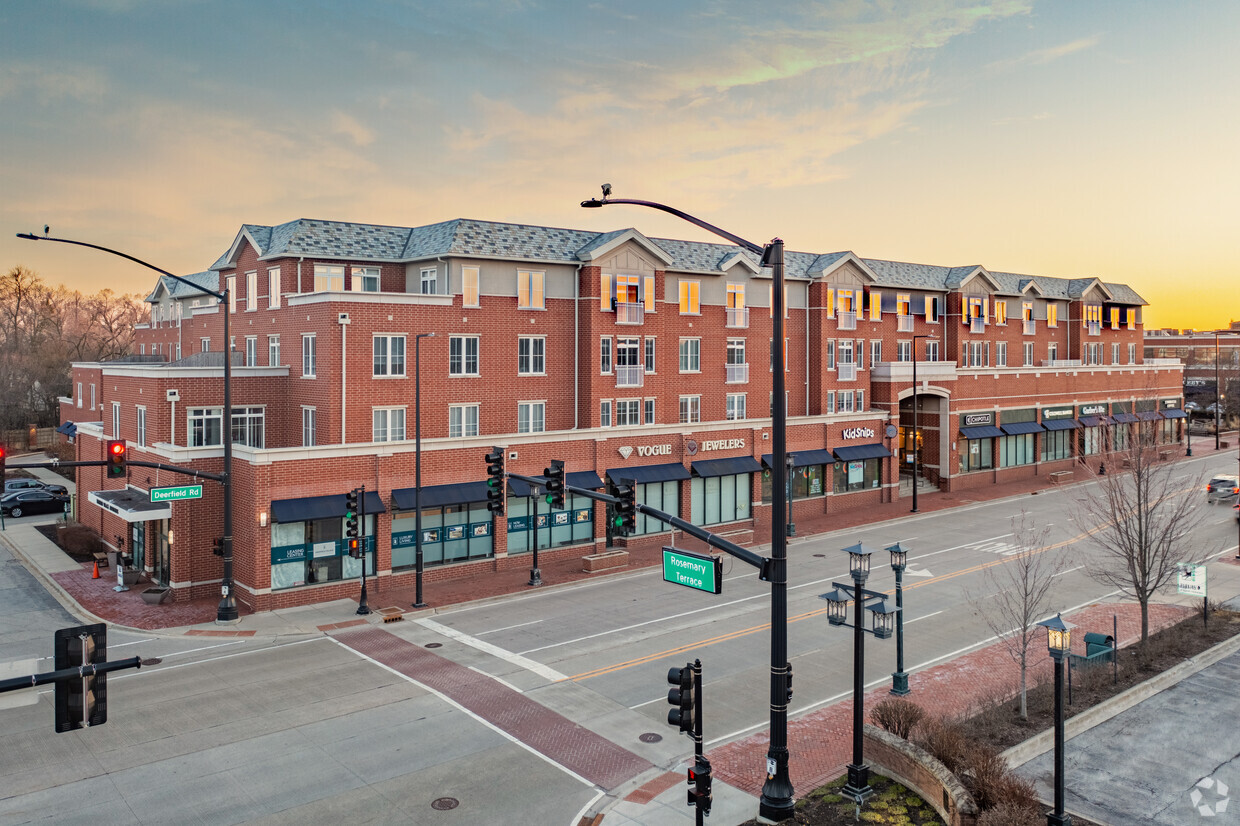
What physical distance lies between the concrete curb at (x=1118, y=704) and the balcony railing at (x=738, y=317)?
28693 mm

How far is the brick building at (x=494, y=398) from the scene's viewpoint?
32.3 meters

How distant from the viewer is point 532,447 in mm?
37000

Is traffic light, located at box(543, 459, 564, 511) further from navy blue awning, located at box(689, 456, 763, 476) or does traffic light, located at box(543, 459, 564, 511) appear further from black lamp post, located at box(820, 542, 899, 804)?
navy blue awning, located at box(689, 456, 763, 476)

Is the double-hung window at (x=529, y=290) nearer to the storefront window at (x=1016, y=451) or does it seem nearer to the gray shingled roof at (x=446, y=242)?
the gray shingled roof at (x=446, y=242)

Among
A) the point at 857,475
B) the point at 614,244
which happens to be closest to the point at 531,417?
the point at 614,244

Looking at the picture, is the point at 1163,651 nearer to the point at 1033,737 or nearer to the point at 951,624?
the point at 951,624

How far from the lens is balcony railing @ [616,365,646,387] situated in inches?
1719

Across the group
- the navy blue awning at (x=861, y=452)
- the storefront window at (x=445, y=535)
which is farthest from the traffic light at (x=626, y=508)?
the navy blue awning at (x=861, y=452)

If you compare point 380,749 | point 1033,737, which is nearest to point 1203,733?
point 1033,737

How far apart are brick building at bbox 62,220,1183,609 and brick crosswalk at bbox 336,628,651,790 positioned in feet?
23.3

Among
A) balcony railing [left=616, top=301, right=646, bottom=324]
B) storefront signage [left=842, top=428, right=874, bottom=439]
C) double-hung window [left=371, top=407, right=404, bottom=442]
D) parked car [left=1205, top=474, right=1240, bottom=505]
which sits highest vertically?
balcony railing [left=616, top=301, right=646, bottom=324]

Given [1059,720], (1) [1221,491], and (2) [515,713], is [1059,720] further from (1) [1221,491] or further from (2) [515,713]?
(1) [1221,491]

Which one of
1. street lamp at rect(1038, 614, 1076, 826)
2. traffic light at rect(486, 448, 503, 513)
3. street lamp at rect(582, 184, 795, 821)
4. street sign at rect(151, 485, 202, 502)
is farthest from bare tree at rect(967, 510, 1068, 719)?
street sign at rect(151, 485, 202, 502)

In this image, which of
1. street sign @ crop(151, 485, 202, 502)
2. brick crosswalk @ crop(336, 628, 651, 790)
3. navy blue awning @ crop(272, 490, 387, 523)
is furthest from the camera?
navy blue awning @ crop(272, 490, 387, 523)
